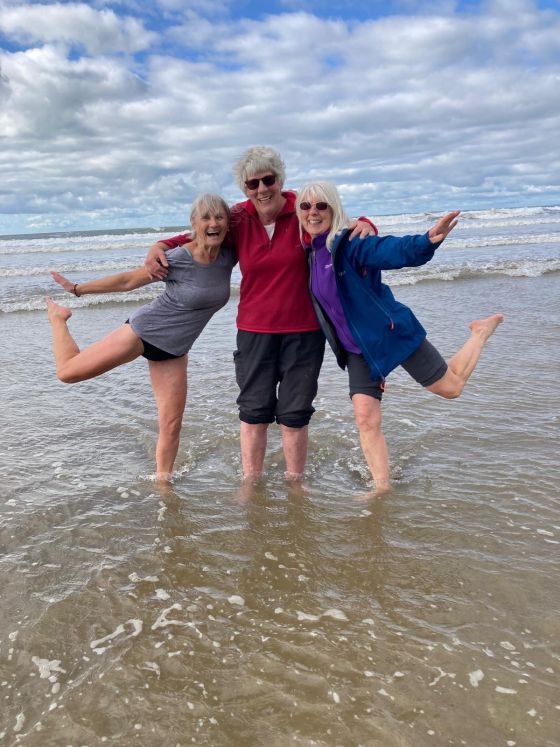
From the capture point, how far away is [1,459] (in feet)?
17.3

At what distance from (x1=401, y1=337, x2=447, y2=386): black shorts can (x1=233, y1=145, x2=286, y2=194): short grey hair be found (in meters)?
1.57

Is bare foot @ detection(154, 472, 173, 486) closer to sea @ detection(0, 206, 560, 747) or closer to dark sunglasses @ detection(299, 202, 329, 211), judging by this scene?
sea @ detection(0, 206, 560, 747)

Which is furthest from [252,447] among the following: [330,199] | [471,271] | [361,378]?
[471,271]

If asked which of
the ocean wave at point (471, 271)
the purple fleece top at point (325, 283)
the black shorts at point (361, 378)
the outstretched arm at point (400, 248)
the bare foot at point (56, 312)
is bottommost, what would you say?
the ocean wave at point (471, 271)

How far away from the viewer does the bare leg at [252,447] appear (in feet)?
15.5

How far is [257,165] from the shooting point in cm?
397

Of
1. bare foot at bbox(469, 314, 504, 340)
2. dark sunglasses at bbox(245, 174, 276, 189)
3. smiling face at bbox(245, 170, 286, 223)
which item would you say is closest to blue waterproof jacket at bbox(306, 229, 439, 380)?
smiling face at bbox(245, 170, 286, 223)

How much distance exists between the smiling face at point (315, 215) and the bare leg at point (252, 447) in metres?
1.62

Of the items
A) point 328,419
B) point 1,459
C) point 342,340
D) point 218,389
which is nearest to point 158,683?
point 342,340

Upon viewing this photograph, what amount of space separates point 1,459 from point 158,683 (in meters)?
3.37

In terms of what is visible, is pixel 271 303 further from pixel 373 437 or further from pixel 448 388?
pixel 448 388

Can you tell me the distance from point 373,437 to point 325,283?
1265 millimetres

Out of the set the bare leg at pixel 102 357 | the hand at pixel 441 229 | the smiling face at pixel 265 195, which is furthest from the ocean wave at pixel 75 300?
the hand at pixel 441 229

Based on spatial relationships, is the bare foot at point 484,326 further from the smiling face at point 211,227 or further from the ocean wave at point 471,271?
the ocean wave at point 471,271
